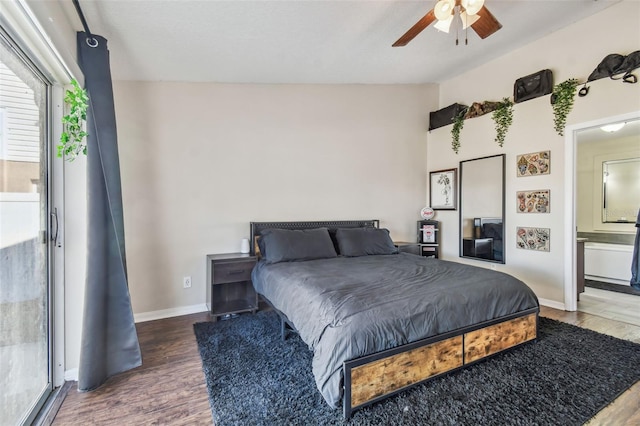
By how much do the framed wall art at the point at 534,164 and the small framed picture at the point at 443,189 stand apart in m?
0.89

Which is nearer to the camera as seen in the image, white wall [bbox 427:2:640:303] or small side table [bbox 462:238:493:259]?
white wall [bbox 427:2:640:303]

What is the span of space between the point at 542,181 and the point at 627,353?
196 centimetres

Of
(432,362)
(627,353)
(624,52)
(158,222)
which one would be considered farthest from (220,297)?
(624,52)

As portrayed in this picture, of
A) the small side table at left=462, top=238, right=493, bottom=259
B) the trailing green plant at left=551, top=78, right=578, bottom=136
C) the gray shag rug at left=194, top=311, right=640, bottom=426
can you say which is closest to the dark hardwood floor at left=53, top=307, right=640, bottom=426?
the gray shag rug at left=194, top=311, right=640, bottom=426

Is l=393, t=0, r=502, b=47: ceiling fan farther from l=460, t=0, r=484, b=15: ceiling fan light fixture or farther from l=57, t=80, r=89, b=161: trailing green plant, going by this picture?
l=57, t=80, r=89, b=161: trailing green plant

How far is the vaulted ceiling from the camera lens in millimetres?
2410

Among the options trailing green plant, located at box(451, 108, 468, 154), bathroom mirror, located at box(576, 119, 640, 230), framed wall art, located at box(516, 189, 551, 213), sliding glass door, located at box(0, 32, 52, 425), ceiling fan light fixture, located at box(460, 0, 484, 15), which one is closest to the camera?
sliding glass door, located at box(0, 32, 52, 425)

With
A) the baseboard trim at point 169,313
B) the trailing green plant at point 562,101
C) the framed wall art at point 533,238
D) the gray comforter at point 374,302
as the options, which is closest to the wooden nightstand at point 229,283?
the baseboard trim at point 169,313

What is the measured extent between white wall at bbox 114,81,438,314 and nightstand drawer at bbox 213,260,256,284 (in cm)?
47

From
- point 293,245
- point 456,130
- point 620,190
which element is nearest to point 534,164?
point 456,130

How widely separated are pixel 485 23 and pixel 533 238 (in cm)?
262

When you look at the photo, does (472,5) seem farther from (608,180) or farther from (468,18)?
(608,180)

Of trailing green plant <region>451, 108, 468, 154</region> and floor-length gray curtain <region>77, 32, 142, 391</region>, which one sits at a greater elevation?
trailing green plant <region>451, 108, 468, 154</region>

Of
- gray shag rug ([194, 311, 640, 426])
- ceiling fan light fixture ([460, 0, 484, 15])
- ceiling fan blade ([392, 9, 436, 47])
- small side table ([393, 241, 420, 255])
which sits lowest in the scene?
gray shag rug ([194, 311, 640, 426])
